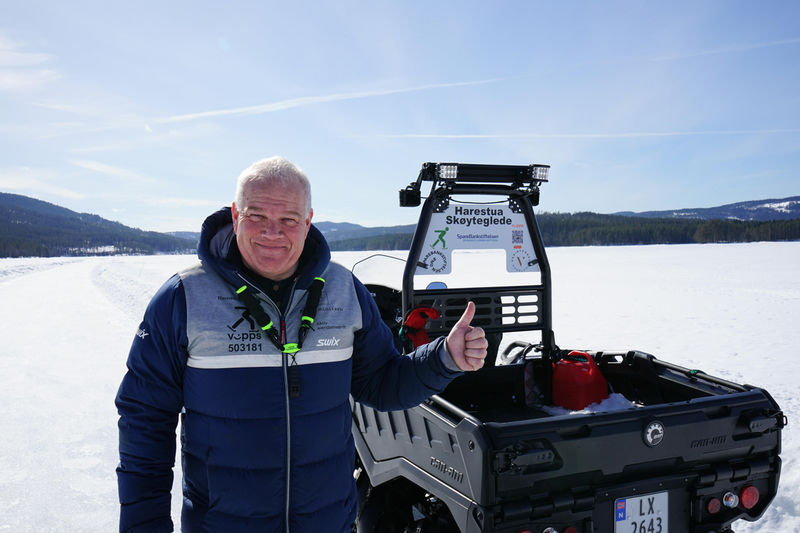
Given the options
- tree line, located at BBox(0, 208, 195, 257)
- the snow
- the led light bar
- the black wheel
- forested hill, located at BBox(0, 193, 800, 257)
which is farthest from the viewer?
tree line, located at BBox(0, 208, 195, 257)

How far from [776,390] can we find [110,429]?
5901 millimetres

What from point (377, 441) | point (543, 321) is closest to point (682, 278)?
point (543, 321)

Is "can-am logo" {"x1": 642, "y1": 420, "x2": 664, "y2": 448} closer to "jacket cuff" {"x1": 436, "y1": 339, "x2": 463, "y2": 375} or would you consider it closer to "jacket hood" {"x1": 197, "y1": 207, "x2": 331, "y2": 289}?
"jacket cuff" {"x1": 436, "y1": 339, "x2": 463, "y2": 375}

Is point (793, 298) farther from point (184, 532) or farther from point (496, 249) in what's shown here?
point (184, 532)

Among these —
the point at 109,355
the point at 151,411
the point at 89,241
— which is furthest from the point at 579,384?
the point at 89,241

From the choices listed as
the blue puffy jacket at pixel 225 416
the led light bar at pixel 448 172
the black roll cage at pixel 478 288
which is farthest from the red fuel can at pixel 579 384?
the blue puffy jacket at pixel 225 416

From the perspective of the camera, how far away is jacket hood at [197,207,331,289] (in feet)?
5.35

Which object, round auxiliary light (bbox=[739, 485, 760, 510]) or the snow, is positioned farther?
the snow

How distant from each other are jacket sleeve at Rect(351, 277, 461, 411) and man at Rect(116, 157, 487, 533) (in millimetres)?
82

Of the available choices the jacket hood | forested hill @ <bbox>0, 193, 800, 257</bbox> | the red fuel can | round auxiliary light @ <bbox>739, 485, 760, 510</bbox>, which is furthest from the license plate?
forested hill @ <bbox>0, 193, 800, 257</bbox>

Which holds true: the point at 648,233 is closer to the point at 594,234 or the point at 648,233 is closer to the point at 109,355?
the point at 594,234

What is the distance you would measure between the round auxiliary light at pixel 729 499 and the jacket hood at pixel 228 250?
6.32ft

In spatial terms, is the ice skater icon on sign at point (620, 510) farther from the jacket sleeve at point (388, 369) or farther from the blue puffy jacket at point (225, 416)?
the blue puffy jacket at point (225, 416)

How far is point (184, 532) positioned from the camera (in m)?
1.63
